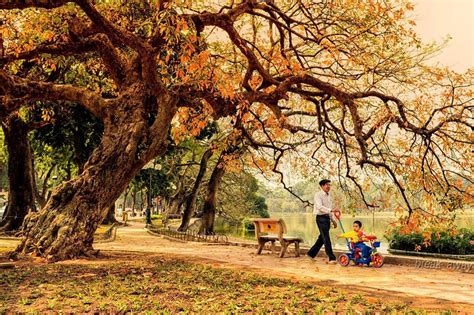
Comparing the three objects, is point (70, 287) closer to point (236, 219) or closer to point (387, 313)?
point (387, 313)

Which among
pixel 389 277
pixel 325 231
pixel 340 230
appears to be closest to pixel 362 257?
pixel 325 231

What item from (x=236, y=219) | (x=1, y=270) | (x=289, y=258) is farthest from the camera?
(x=236, y=219)

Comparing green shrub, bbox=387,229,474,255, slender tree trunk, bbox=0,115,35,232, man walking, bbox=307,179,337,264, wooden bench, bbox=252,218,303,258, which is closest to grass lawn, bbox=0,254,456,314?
man walking, bbox=307,179,337,264

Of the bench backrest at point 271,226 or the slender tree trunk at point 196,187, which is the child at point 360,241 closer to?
the bench backrest at point 271,226

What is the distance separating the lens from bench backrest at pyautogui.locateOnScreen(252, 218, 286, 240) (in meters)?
13.0

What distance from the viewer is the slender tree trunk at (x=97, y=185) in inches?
404

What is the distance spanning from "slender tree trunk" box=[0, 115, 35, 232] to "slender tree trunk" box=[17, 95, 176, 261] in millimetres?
11110

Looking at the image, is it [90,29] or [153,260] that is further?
[90,29]

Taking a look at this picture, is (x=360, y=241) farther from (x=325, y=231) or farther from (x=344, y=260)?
(x=325, y=231)

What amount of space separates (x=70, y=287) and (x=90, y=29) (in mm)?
7430

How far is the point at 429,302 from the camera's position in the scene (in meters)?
6.50

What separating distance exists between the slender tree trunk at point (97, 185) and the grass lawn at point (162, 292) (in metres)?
1.25

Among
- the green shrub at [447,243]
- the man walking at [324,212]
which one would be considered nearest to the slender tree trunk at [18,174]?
the man walking at [324,212]

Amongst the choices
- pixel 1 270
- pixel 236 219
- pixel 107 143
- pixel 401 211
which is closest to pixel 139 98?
pixel 107 143
